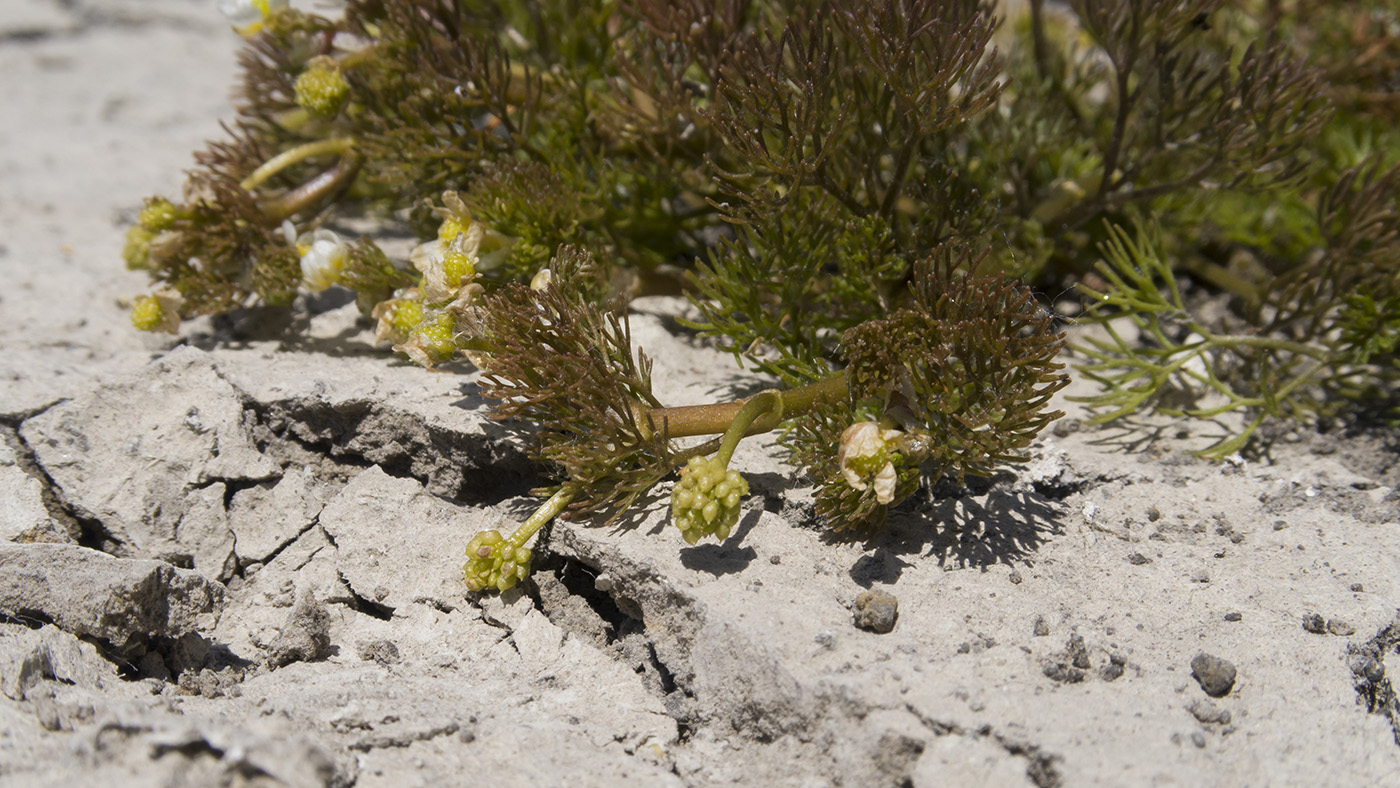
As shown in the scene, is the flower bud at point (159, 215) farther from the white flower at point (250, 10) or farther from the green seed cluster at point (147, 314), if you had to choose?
the white flower at point (250, 10)

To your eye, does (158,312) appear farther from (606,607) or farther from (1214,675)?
(1214,675)

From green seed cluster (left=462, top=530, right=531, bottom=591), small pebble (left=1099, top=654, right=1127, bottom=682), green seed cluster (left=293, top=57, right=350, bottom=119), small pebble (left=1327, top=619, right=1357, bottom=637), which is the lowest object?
green seed cluster (left=462, top=530, right=531, bottom=591)

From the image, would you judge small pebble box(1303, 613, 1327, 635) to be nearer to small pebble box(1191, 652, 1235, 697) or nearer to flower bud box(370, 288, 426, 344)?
small pebble box(1191, 652, 1235, 697)

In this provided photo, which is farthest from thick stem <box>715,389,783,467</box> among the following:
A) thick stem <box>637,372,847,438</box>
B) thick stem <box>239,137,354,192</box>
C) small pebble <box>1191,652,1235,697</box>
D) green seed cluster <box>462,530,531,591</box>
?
thick stem <box>239,137,354,192</box>

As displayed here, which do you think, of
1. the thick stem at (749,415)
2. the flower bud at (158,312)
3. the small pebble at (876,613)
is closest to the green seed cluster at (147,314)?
the flower bud at (158,312)

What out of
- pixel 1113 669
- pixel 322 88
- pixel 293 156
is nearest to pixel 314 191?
pixel 293 156

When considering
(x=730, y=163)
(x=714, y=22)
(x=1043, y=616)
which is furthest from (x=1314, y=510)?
(x=714, y=22)

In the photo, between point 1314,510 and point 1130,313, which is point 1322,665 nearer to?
point 1314,510
